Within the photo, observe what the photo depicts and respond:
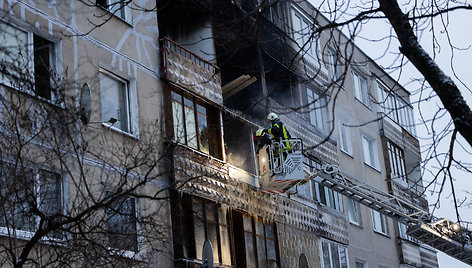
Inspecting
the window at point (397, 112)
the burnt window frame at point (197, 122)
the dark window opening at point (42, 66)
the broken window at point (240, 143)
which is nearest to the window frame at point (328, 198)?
the broken window at point (240, 143)

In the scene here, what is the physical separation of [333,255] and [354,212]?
350cm

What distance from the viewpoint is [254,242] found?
21.6 metres

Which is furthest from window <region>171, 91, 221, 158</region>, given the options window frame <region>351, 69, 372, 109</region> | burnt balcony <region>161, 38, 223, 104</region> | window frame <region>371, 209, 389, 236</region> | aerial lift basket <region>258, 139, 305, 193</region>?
window frame <region>351, 69, 372, 109</region>

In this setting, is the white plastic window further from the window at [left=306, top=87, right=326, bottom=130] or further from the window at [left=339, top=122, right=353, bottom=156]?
the window at [left=339, top=122, right=353, bottom=156]

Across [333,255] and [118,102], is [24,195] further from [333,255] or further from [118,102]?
[333,255]

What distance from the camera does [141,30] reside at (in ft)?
62.6

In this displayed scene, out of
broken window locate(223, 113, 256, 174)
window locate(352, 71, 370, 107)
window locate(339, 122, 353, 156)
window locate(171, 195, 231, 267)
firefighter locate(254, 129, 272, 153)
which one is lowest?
window locate(171, 195, 231, 267)

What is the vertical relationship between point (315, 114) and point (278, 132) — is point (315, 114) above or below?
above

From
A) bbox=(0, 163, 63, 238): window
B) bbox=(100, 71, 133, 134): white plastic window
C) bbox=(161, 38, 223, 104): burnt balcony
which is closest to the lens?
bbox=(0, 163, 63, 238): window

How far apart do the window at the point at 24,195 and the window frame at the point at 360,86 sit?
65.3 ft

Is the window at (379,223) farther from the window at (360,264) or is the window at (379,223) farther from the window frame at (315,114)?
the window frame at (315,114)

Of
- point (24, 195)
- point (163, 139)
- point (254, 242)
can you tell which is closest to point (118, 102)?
point (163, 139)

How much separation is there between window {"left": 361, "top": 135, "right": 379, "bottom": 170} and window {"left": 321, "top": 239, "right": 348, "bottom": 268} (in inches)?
247

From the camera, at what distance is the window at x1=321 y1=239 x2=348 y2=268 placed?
25.5 meters
